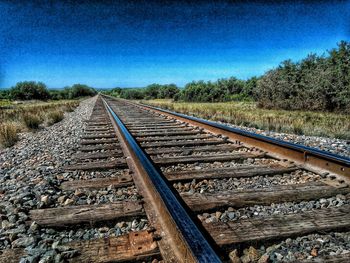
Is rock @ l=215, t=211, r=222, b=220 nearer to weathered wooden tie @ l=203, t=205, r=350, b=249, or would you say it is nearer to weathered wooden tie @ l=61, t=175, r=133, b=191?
weathered wooden tie @ l=203, t=205, r=350, b=249

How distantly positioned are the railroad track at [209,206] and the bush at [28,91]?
88576 millimetres

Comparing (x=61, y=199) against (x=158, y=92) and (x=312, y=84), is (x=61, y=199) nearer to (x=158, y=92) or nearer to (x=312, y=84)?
(x=312, y=84)

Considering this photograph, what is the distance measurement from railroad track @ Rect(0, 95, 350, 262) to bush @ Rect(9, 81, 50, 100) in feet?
291

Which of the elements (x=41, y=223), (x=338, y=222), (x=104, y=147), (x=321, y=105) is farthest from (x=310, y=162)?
(x=321, y=105)

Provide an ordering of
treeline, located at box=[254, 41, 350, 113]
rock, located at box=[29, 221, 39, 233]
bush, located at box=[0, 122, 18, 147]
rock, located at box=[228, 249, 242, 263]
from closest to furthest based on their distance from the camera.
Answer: rock, located at box=[228, 249, 242, 263] < rock, located at box=[29, 221, 39, 233] < bush, located at box=[0, 122, 18, 147] < treeline, located at box=[254, 41, 350, 113]

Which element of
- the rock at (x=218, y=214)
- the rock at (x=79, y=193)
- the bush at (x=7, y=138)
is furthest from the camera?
the bush at (x=7, y=138)

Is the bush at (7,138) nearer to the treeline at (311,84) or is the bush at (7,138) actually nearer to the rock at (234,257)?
the rock at (234,257)

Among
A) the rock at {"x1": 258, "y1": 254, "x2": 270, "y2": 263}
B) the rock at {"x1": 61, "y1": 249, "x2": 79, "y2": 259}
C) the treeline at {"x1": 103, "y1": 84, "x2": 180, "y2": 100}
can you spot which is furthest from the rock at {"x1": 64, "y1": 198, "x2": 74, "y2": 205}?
the treeline at {"x1": 103, "y1": 84, "x2": 180, "y2": 100}

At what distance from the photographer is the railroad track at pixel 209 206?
1.65 m

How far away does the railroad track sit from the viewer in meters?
1.65

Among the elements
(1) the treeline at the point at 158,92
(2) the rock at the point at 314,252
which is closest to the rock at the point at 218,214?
(2) the rock at the point at 314,252

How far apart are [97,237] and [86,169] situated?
174cm

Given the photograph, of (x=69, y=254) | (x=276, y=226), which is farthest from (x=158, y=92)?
(x=69, y=254)

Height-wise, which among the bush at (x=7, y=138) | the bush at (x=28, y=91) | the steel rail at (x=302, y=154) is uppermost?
the bush at (x=28, y=91)
